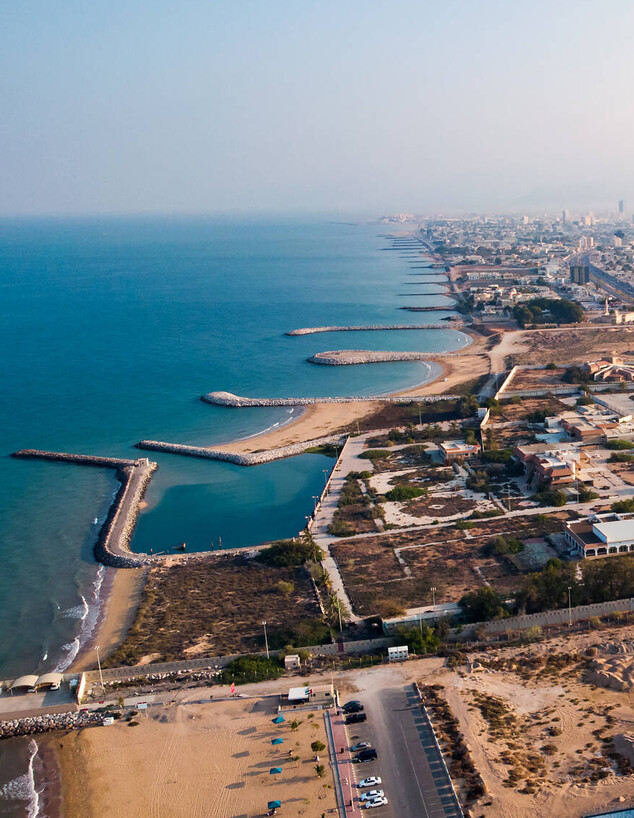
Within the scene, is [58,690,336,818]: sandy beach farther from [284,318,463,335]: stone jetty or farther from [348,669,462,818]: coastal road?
[284,318,463,335]: stone jetty

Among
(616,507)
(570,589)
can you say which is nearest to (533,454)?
(616,507)

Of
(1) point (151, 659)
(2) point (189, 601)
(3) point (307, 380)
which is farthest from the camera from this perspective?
(3) point (307, 380)

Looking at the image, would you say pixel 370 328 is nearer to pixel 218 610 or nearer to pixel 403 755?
pixel 218 610

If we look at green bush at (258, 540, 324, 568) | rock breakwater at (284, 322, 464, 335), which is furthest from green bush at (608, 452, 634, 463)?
rock breakwater at (284, 322, 464, 335)

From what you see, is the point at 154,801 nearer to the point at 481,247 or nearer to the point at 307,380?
the point at 307,380

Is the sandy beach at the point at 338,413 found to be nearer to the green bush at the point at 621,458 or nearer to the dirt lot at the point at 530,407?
the dirt lot at the point at 530,407

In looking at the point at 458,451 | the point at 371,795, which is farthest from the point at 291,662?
the point at 458,451
